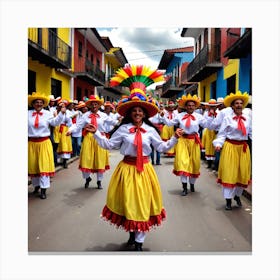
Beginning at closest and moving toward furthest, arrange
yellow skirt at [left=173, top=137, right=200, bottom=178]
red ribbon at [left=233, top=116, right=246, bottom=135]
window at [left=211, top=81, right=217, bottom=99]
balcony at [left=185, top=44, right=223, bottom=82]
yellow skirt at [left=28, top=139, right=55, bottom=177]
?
1. red ribbon at [left=233, top=116, right=246, bottom=135]
2. yellow skirt at [left=28, top=139, right=55, bottom=177]
3. yellow skirt at [left=173, top=137, right=200, bottom=178]
4. balcony at [left=185, top=44, right=223, bottom=82]
5. window at [left=211, top=81, right=217, bottom=99]

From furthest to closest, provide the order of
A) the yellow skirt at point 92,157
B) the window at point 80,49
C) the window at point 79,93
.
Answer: the window at point 80,49, the window at point 79,93, the yellow skirt at point 92,157

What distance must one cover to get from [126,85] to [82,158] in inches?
134

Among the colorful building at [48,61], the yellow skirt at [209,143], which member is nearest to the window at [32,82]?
the colorful building at [48,61]

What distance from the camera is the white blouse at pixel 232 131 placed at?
5504 mm

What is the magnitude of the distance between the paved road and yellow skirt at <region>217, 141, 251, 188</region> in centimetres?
51

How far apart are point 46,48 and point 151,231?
9.77 meters

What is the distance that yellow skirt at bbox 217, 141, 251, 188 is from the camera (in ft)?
18.3

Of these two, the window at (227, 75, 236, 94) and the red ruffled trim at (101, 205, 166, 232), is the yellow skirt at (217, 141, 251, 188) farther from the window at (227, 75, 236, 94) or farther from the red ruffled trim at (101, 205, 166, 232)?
the window at (227, 75, 236, 94)

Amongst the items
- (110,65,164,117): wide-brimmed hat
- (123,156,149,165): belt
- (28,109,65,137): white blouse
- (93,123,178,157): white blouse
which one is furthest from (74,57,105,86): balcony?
(123,156,149,165): belt

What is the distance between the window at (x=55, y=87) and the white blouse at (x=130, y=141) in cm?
1129

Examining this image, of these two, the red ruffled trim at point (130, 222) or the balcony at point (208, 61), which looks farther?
the balcony at point (208, 61)

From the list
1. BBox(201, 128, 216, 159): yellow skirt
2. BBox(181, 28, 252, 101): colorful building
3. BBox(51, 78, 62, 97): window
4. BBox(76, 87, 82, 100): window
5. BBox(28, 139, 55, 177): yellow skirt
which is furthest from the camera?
BBox(76, 87, 82, 100): window

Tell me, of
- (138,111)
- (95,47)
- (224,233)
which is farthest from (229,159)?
(95,47)

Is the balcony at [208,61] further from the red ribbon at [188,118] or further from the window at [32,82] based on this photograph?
the red ribbon at [188,118]
